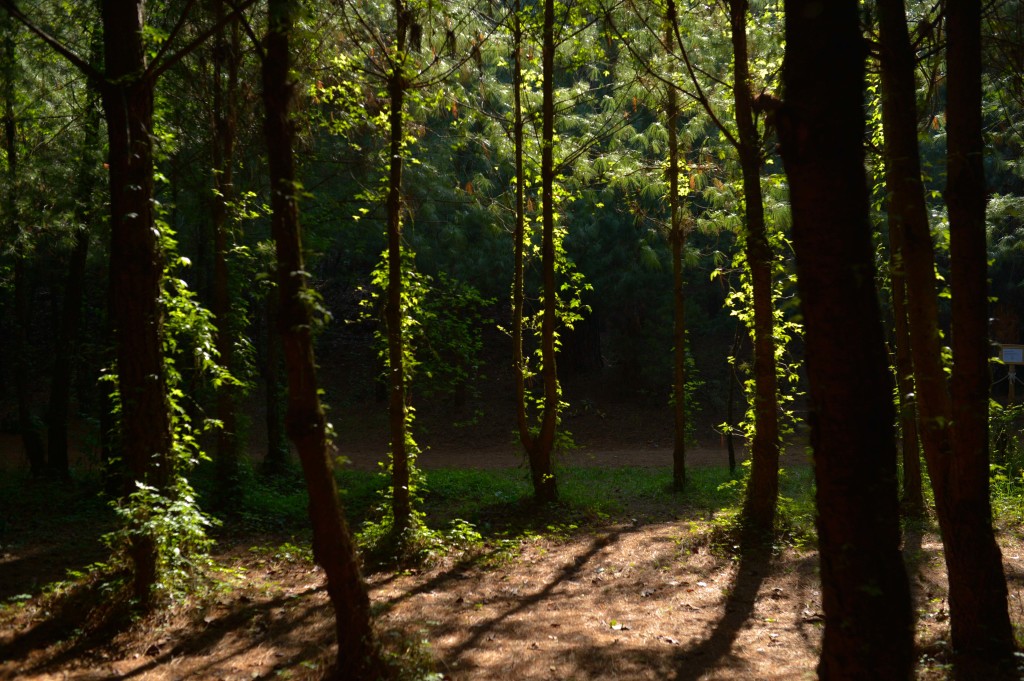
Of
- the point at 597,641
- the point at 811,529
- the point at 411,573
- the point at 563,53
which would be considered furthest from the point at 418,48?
the point at 811,529

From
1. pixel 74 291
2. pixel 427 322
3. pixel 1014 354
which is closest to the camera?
pixel 74 291

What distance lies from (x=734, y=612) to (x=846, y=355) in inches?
181

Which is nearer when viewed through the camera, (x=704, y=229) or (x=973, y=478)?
(x=973, y=478)

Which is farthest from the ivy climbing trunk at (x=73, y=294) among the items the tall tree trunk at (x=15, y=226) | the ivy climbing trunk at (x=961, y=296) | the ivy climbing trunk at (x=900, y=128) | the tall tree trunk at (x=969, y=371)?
the tall tree trunk at (x=969, y=371)

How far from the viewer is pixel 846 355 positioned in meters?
2.77

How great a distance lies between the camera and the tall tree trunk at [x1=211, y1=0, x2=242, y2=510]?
35.1 ft

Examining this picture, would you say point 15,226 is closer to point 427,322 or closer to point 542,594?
point 427,322

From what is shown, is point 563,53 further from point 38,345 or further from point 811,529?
point 38,345

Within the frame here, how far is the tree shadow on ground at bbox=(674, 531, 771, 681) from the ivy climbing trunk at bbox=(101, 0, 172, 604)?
4.41m

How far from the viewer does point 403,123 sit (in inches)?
358

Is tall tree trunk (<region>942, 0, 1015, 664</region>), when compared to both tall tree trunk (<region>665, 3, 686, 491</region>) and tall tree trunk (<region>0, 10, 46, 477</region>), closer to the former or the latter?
tall tree trunk (<region>665, 3, 686, 491</region>)

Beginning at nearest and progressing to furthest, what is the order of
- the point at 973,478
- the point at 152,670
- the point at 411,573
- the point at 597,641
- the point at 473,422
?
the point at 973,478 → the point at 152,670 → the point at 597,641 → the point at 411,573 → the point at 473,422

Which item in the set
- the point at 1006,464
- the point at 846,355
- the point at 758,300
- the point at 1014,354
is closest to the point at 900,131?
the point at 846,355

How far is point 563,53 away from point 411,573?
776cm
